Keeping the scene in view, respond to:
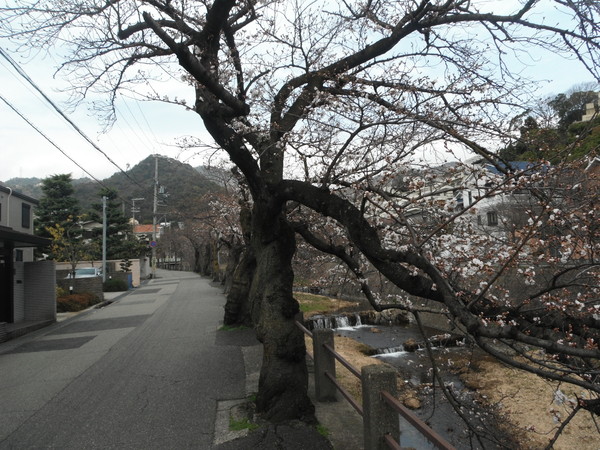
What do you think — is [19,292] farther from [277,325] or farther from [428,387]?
[428,387]

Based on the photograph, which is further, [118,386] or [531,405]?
[531,405]

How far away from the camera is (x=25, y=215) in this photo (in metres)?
21.9

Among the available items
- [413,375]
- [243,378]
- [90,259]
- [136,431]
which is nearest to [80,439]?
[136,431]

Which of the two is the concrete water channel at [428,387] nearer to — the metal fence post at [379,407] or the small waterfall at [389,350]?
the small waterfall at [389,350]

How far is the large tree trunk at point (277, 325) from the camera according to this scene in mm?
5258

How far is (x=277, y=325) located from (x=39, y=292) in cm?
1326

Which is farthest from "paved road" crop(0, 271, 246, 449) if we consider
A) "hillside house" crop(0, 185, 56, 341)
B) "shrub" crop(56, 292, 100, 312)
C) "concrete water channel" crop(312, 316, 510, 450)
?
"shrub" crop(56, 292, 100, 312)

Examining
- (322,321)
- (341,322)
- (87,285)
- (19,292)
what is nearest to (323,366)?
(322,321)

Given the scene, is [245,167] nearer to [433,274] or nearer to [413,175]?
[413,175]

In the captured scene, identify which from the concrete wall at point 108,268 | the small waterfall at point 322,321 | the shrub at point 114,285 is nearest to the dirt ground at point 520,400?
the small waterfall at point 322,321

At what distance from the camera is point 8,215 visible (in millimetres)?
19875

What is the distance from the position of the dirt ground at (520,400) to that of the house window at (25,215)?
17991 mm

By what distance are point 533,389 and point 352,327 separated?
8.33m

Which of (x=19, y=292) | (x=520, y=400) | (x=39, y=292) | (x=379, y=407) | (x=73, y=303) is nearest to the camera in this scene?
(x=379, y=407)
